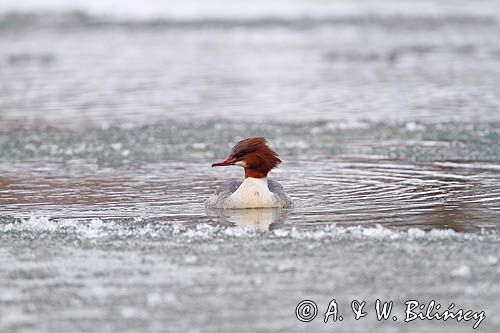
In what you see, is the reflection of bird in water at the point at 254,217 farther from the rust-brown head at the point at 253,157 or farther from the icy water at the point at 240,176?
the rust-brown head at the point at 253,157

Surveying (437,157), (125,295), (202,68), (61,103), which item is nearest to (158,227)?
(125,295)

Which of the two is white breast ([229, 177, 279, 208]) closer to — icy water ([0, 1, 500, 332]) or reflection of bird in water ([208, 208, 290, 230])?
reflection of bird in water ([208, 208, 290, 230])

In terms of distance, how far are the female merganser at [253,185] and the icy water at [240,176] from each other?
0.54 ft

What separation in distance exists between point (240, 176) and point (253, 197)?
1822 millimetres

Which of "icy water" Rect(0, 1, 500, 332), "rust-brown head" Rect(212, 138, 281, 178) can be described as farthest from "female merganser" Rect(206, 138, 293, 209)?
"icy water" Rect(0, 1, 500, 332)

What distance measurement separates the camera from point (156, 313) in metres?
5.67

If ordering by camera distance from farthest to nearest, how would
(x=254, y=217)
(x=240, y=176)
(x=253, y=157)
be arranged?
1. (x=240, y=176)
2. (x=253, y=157)
3. (x=254, y=217)

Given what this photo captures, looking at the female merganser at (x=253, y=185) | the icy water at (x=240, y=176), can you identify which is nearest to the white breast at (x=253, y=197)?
the female merganser at (x=253, y=185)

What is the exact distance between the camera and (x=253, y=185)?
855 centimetres

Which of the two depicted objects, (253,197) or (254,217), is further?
(253,197)

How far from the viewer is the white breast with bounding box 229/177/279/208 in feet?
27.9

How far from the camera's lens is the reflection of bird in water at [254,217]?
26.1 feet

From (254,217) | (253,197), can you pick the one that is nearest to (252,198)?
(253,197)

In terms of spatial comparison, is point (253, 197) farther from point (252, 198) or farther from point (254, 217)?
point (254, 217)
